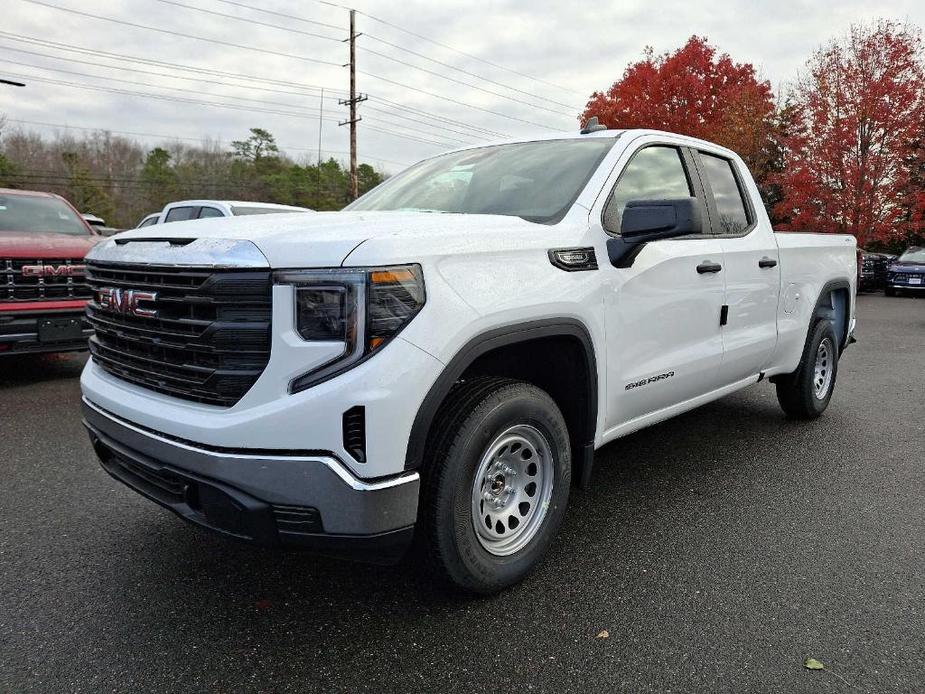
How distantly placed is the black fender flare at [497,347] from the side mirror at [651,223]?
0.44m

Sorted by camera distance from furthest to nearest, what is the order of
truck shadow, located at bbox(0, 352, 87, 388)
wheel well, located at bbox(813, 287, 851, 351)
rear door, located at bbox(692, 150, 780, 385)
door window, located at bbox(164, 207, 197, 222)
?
door window, located at bbox(164, 207, 197, 222)
truck shadow, located at bbox(0, 352, 87, 388)
wheel well, located at bbox(813, 287, 851, 351)
rear door, located at bbox(692, 150, 780, 385)

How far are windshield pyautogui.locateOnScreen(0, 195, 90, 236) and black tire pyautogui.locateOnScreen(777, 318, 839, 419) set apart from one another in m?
7.22

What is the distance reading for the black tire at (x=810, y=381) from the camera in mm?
5164

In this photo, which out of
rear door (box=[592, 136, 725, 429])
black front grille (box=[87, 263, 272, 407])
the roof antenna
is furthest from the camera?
the roof antenna

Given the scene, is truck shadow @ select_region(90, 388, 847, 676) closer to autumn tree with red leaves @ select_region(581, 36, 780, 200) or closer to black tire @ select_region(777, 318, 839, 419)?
black tire @ select_region(777, 318, 839, 419)

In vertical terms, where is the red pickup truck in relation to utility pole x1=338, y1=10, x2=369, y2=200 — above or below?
below

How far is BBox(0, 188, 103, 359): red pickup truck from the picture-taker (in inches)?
239

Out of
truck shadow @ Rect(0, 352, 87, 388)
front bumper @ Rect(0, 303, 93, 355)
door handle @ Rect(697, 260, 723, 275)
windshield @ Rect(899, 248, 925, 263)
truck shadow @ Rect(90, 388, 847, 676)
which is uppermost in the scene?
windshield @ Rect(899, 248, 925, 263)

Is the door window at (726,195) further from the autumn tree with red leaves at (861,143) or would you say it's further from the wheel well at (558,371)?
the autumn tree with red leaves at (861,143)

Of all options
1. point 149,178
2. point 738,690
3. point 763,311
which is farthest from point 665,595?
point 149,178

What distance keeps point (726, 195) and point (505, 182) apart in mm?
1664

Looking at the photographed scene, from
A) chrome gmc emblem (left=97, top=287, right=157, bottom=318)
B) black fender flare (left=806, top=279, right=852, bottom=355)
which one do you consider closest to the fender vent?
chrome gmc emblem (left=97, top=287, right=157, bottom=318)

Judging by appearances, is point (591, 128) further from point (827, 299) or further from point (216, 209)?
point (216, 209)

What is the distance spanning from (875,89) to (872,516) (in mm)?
23351
